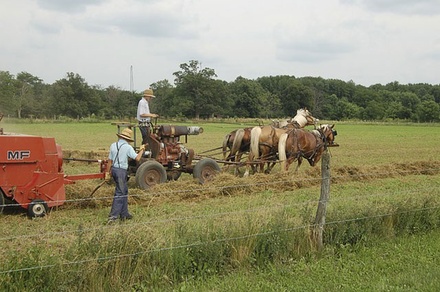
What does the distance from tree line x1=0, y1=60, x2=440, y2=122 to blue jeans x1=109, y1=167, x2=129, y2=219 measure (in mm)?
34541

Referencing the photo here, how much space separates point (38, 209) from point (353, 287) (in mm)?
5536

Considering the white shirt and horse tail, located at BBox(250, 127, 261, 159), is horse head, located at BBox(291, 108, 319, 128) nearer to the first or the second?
horse tail, located at BBox(250, 127, 261, 159)

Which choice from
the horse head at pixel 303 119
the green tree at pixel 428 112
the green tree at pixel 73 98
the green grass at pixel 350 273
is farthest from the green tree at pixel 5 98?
the green tree at pixel 428 112

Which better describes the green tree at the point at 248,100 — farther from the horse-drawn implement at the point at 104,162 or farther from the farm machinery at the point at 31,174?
the farm machinery at the point at 31,174

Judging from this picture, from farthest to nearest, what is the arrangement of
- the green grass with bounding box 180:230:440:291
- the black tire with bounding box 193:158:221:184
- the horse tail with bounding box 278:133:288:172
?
the horse tail with bounding box 278:133:288:172, the black tire with bounding box 193:158:221:184, the green grass with bounding box 180:230:440:291

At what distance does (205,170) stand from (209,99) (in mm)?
74776

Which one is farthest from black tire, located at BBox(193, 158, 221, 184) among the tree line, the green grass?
the tree line

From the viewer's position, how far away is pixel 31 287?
441 centimetres

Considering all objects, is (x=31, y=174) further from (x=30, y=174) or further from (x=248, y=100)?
(x=248, y=100)

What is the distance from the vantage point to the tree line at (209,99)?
7219 cm

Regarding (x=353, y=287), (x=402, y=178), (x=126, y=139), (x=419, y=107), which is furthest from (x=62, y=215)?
(x=419, y=107)

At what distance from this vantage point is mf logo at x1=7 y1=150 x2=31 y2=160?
788 centimetres

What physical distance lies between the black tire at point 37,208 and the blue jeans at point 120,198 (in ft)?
4.10

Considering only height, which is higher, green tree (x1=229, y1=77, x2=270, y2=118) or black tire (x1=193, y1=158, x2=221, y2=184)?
green tree (x1=229, y1=77, x2=270, y2=118)
